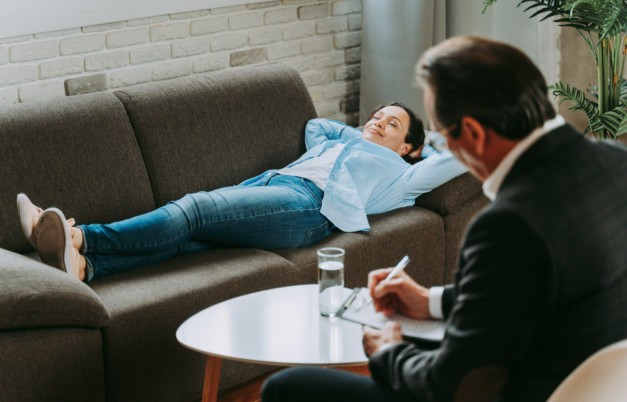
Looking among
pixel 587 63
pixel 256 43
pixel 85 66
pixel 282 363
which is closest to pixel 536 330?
pixel 282 363

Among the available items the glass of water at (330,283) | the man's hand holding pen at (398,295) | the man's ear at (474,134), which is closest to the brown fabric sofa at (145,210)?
the glass of water at (330,283)

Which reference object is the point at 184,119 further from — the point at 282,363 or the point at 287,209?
the point at 282,363

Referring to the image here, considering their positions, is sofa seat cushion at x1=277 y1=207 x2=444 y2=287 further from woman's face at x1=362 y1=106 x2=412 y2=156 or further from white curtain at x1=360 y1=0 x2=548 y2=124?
white curtain at x1=360 y1=0 x2=548 y2=124

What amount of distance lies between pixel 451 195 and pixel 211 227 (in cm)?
88

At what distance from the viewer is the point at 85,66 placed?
3.29m

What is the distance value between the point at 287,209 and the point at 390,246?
0.37m

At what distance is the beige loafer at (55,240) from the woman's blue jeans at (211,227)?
13cm

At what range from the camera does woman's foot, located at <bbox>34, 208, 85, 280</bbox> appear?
2.52m

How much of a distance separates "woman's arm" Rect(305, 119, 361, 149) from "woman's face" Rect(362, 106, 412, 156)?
0.06m

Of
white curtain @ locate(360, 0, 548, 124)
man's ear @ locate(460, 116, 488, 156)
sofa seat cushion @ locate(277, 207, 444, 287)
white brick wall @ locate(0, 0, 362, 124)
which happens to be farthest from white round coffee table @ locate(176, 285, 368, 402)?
white curtain @ locate(360, 0, 548, 124)

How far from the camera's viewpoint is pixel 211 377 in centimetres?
232

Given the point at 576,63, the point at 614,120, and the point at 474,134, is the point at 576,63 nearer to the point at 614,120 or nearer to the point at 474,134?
the point at 614,120

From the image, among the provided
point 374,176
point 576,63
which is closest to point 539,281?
point 374,176

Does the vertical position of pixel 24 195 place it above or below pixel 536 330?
below
